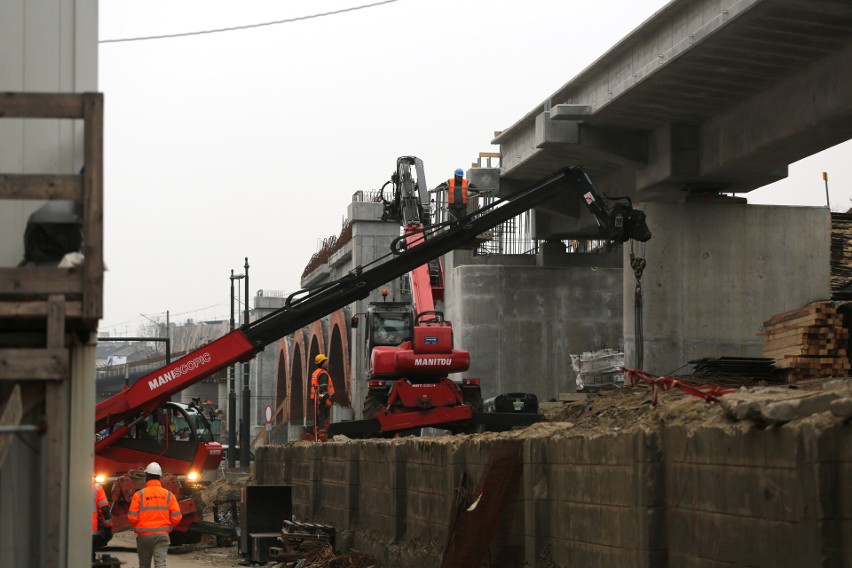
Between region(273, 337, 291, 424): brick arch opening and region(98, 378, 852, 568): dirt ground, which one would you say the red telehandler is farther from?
region(273, 337, 291, 424): brick arch opening

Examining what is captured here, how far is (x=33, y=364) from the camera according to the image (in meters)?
7.08

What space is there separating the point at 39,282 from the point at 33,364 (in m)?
0.51

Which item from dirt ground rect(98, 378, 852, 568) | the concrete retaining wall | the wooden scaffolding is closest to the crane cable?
dirt ground rect(98, 378, 852, 568)

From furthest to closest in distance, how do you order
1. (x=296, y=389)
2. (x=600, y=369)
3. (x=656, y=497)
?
1. (x=296, y=389)
2. (x=600, y=369)
3. (x=656, y=497)

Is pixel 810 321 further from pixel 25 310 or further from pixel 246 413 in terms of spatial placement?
pixel 246 413

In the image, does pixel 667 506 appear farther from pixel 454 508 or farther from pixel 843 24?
pixel 843 24

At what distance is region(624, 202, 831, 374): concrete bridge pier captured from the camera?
25312 millimetres

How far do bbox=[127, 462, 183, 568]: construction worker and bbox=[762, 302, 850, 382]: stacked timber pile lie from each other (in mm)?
11192

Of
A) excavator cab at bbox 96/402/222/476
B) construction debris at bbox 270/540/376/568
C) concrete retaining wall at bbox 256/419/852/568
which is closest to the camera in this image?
Result: concrete retaining wall at bbox 256/419/852/568

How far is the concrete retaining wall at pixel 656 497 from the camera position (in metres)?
7.88

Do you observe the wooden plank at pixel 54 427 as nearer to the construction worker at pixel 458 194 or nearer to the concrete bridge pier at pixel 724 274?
the concrete bridge pier at pixel 724 274

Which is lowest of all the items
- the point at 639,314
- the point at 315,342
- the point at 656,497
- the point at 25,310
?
the point at 656,497

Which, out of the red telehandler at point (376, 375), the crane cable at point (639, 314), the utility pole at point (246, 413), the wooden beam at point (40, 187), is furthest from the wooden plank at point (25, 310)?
the utility pole at point (246, 413)

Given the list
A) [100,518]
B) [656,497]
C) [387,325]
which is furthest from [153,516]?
[387,325]
